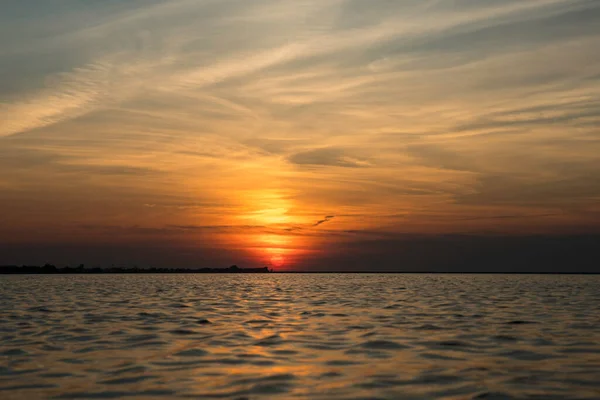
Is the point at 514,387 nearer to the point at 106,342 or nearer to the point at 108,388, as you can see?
the point at 108,388

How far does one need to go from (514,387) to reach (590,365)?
4859 millimetres

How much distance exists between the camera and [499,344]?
2608 cm

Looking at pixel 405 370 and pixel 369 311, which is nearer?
pixel 405 370

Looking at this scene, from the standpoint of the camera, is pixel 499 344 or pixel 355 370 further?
pixel 499 344

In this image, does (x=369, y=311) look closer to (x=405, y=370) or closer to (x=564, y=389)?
(x=405, y=370)

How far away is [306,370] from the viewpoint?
20.2m

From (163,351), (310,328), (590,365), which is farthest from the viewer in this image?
(310,328)

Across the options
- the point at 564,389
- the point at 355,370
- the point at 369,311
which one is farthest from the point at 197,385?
the point at 369,311

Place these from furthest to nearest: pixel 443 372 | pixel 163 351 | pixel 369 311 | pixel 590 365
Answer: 1. pixel 369 311
2. pixel 163 351
3. pixel 590 365
4. pixel 443 372

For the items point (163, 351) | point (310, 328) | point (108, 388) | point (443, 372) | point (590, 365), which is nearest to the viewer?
point (108, 388)

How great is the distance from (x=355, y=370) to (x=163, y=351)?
7637mm

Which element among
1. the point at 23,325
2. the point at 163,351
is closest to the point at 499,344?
the point at 163,351

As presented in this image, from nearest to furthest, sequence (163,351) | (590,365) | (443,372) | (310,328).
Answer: (443,372) → (590,365) → (163,351) → (310,328)

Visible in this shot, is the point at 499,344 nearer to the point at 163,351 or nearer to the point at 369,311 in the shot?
the point at 163,351
